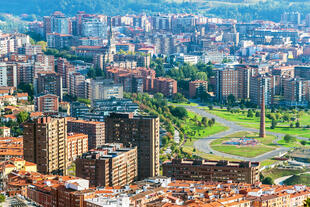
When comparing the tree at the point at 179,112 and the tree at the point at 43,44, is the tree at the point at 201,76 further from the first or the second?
the tree at the point at 43,44

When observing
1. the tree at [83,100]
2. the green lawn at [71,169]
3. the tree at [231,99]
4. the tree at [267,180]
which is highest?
the tree at [83,100]

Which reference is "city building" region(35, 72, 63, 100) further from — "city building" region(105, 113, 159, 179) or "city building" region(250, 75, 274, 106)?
"city building" region(105, 113, 159, 179)

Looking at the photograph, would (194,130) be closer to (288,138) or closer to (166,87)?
(288,138)

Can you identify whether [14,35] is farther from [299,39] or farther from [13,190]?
[13,190]

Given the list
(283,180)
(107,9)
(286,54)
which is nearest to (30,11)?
(107,9)

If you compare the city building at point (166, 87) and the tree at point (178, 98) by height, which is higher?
the city building at point (166, 87)

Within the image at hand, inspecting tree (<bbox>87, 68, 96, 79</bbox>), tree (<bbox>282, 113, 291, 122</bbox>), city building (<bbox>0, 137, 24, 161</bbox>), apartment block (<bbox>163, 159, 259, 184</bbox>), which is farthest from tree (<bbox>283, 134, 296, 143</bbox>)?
tree (<bbox>87, 68, 96, 79</bbox>)

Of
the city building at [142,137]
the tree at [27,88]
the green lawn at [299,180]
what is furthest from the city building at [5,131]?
the green lawn at [299,180]

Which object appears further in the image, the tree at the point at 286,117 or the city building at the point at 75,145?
the tree at the point at 286,117
